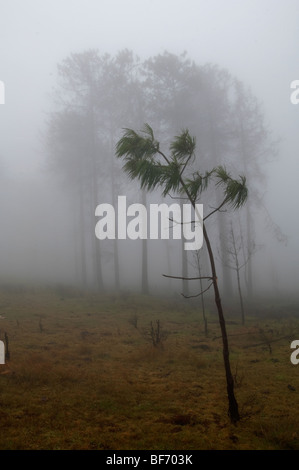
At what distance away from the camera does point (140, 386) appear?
588 centimetres

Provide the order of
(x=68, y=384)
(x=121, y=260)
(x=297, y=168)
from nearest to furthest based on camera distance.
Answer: (x=68, y=384), (x=121, y=260), (x=297, y=168)

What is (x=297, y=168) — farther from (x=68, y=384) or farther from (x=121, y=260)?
Result: (x=68, y=384)

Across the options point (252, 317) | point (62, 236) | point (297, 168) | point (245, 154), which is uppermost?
point (297, 168)

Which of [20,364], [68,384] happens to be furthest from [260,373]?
[20,364]

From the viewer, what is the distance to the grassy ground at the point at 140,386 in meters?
4.05

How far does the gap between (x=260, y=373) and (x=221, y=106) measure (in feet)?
59.3

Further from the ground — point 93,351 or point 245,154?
point 245,154

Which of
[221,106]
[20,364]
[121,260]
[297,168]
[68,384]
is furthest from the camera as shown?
[297,168]

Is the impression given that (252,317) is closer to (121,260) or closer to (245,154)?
(245,154)

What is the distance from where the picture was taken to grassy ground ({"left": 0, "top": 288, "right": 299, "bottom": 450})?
13.3 feet
